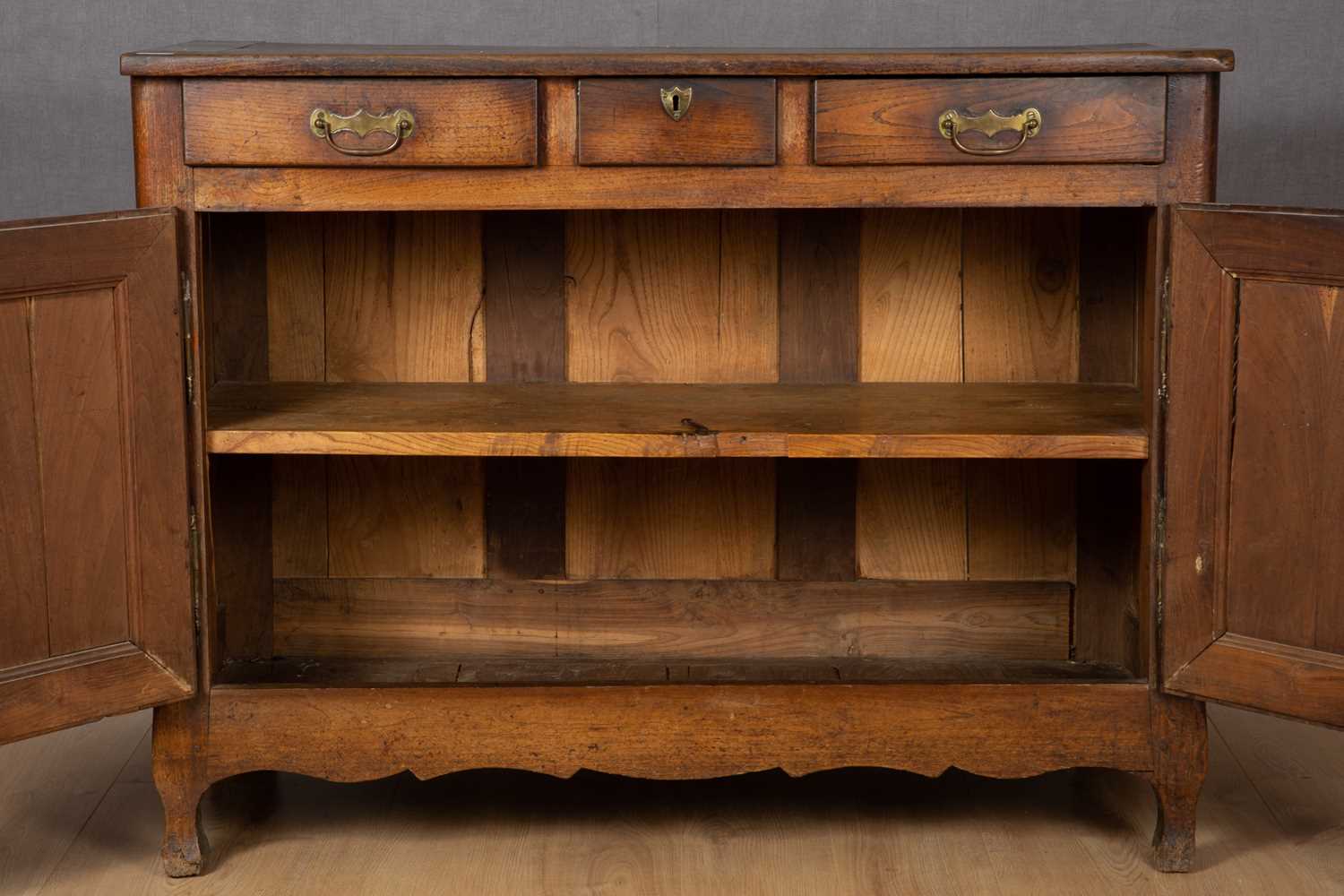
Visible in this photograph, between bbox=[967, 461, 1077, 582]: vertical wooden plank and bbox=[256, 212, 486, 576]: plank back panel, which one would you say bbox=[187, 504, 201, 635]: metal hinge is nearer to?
bbox=[256, 212, 486, 576]: plank back panel

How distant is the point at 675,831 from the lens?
230 cm

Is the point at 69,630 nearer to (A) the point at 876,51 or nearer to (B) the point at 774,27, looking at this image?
(A) the point at 876,51

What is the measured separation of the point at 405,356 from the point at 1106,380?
107 cm

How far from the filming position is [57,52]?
283 cm

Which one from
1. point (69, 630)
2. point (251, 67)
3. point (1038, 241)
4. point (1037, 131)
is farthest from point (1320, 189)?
point (69, 630)

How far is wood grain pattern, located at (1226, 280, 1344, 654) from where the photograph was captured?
1956 millimetres

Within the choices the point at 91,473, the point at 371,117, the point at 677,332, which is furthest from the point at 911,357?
the point at 91,473

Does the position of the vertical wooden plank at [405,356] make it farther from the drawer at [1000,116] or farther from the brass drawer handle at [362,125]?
the drawer at [1000,116]

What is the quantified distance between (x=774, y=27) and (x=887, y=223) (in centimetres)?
51

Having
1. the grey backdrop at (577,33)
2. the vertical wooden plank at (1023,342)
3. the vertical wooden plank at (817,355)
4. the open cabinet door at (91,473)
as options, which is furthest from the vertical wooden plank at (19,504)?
the vertical wooden plank at (1023,342)

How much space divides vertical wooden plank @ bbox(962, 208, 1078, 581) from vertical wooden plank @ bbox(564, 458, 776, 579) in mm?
362

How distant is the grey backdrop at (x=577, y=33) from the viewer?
2820mm

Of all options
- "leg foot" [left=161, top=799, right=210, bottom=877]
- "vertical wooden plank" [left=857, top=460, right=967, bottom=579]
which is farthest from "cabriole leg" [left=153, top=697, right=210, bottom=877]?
"vertical wooden plank" [left=857, top=460, right=967, bottom=579]

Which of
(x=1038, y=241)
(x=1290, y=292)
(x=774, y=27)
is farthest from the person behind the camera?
(x=774, y=27)
